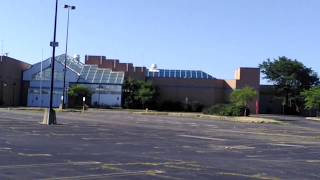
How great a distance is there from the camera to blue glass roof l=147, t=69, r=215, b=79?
105325mm

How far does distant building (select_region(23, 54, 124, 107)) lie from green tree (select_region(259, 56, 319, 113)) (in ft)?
93.2

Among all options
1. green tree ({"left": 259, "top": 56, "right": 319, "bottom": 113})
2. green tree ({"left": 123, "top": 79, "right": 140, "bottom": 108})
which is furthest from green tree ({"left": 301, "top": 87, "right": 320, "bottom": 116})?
green tree ({"left": 123, "top": 79, "right": 140, "bottom": 108})

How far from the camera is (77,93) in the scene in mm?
91125

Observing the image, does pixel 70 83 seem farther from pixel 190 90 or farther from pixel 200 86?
pixel 200 86

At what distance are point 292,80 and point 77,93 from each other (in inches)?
1519

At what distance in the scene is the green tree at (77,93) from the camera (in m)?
90.7

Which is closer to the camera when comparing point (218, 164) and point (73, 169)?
point (73, 169)

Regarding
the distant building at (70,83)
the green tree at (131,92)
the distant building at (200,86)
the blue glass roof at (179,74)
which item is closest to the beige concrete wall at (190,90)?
the distant building at (200,86)

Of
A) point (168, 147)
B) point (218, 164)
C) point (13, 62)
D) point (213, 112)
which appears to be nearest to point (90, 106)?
point (13, 62)

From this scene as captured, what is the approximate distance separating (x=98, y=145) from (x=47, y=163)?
7071 mm

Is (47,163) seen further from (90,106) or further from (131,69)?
(131,69)

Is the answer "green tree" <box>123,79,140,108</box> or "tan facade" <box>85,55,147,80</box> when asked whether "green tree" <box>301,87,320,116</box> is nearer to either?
"green tree" <box>123,79,140,108</box>

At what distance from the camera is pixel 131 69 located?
105 m

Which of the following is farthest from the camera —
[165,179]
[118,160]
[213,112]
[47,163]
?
[213,112]
